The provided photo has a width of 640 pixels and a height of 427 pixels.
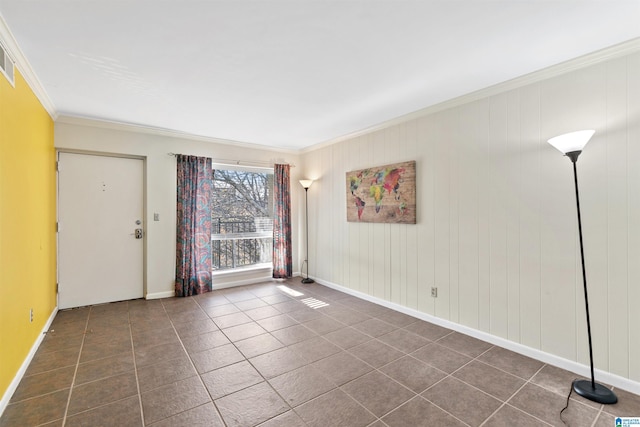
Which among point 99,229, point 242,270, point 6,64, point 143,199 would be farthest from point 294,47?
point 242,270

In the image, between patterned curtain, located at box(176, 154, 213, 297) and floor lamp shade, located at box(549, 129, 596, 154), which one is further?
patterned curtain, located at box(176, 154, 213, 297)

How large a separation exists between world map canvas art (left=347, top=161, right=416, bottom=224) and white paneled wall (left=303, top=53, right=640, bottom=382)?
0.37 feet

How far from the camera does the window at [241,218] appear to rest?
4.89 m

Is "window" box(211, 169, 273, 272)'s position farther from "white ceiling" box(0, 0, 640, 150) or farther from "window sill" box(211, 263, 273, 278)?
"white ceiling" box(0, 0, 640, 150)

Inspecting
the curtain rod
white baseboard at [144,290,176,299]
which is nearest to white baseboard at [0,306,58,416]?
white baseboard at [144,290,176,299]

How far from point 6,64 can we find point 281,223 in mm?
3758

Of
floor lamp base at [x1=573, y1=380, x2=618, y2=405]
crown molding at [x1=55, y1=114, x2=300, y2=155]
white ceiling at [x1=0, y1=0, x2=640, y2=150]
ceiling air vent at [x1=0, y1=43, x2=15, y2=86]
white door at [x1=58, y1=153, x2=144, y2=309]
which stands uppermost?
crown molding at [x1=55, y1=114, x2=300, y2=155]

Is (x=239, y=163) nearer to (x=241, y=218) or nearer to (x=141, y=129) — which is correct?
(x=241, y=218)

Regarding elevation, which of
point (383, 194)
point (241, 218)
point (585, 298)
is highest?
point (383, 194)

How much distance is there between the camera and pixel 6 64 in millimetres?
2021

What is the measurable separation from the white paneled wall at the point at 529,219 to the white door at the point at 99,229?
3569mm

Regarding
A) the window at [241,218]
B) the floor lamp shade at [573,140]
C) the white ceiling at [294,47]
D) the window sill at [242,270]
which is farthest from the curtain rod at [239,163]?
the floor lamp shade at [573,140]

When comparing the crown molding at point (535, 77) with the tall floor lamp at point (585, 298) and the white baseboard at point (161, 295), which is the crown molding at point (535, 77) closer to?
the tall floor lamp at point (585, 298)

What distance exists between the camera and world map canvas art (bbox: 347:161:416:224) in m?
3.52
